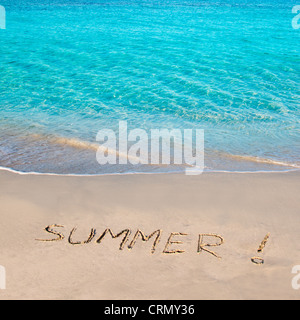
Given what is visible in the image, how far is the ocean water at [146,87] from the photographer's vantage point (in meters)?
8.48

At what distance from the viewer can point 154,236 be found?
217 inches

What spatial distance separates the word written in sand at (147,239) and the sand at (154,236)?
13mm

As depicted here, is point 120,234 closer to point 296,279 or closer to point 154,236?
point 154,236

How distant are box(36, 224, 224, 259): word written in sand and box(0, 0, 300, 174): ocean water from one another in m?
2.09

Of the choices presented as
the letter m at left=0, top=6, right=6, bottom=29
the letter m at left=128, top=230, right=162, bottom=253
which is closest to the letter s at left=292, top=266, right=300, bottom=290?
the letter m at left=128, top=230, right=162, bottom=253

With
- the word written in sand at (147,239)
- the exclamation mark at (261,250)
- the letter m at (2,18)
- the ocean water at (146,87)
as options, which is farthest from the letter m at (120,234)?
the letter m at (2,18)

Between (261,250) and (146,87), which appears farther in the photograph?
(146,87)

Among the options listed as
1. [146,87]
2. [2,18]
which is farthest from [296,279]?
[2,18]

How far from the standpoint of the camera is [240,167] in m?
7.72

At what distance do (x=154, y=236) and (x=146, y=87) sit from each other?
290 inches

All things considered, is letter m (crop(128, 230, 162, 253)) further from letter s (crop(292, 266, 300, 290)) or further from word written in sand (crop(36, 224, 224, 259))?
letter s (crop(292, 266, 300, 290))

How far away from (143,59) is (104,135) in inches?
253

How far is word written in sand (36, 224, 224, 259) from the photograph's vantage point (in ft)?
17.3

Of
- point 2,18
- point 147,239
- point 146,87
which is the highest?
point 2,18
